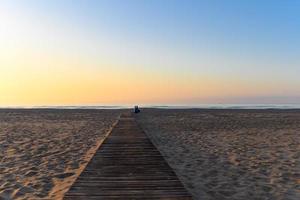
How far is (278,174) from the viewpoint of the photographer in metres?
10.6

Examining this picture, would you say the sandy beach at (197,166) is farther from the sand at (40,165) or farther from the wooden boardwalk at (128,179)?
the wooden boardwalk at (128,179)

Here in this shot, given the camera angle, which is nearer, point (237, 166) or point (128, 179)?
point (128, 179)

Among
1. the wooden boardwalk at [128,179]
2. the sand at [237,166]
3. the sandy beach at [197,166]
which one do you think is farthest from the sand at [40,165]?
the sand at [237,166]

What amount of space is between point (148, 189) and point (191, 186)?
256 cm

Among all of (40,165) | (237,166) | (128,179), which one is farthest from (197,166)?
(40,165)

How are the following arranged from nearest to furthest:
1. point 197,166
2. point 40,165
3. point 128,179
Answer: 1. point 128,179
2. point 197,166
3. point 40,165

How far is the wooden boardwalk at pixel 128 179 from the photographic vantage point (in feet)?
21.5

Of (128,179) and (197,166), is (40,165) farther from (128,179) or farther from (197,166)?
(128,179)

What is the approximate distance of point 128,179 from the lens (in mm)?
7711

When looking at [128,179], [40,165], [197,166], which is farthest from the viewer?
[40,165]

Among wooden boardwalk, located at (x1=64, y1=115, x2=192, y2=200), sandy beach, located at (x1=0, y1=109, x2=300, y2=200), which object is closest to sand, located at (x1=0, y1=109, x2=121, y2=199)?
sandy beach, located at (x1=0, y1=109, x2=300, y2=200)

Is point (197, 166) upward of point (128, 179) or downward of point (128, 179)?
downward

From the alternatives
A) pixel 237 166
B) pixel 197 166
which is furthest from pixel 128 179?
pixel 237 166

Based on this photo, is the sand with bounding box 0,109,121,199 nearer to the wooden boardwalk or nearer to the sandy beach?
the sandy beach
